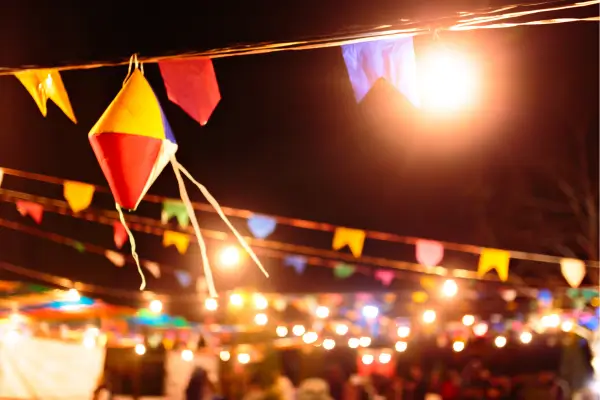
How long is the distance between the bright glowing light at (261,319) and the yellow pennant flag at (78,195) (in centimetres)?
542

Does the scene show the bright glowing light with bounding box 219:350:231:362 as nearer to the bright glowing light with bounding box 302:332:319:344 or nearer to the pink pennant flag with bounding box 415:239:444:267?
the bright glowing light with bounding box 302:332:319:344

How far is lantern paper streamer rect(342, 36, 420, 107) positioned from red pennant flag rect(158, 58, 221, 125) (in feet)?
2.39

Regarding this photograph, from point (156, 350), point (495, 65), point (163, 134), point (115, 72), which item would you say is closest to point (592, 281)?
point (495, 65)

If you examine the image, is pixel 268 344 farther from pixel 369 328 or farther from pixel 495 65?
pixel 495 65

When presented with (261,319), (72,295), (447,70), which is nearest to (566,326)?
(261,319)

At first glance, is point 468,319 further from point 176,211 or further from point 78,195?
point 78,195

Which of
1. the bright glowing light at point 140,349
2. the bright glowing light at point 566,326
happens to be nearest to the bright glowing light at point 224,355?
the bright glowing light at point 140,349

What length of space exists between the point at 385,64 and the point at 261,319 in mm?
9004

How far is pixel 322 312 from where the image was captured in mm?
11672

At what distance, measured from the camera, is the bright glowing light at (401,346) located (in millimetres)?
12078

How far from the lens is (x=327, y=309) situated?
460 inches

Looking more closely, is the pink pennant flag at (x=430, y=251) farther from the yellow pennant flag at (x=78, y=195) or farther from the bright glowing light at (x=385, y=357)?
the yellow pennant flag at (x=78, y=195)

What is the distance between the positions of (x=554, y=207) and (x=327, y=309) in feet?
17.7

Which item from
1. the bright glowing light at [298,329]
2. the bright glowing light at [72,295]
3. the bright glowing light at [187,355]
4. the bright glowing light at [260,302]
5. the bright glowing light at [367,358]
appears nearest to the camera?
the bright glowing light at [72,295]
